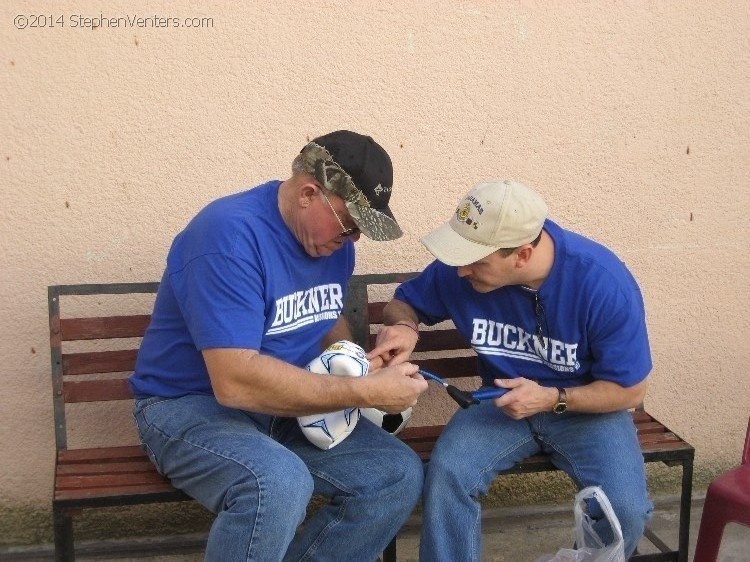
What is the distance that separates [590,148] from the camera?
151 inches

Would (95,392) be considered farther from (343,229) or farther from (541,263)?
(541,263)

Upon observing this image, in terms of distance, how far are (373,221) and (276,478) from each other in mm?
757

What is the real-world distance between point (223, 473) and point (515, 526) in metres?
1.65

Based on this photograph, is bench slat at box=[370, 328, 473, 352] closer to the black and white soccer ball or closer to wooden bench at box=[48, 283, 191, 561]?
the black and white soccer ball

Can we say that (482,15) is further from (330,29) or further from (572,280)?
(572,280)

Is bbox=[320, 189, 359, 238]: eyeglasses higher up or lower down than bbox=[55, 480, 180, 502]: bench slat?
higher up

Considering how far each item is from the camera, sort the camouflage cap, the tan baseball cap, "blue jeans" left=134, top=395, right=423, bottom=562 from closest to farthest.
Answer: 1. "blue jeans" left=134, top=395, right=423, bottom=562
2. the camouflage cap
3. the tan baseball cap

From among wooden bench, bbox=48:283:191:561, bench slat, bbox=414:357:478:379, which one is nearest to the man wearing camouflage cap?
wooden bench, bbox=48:283:191:561

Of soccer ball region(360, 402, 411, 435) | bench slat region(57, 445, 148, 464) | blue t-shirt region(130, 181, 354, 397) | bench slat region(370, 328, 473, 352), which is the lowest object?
bench slat region(57, 445, 148, 464)

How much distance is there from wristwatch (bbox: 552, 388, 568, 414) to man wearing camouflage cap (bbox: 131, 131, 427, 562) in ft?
1.39

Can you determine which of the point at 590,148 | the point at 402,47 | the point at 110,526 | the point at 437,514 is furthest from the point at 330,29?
the point at 110,526

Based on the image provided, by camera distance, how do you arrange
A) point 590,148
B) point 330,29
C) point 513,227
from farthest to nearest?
point 590,148 → point 330,29 → point 513,227

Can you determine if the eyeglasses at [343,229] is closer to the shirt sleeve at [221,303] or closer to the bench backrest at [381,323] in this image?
the shirt sleeve at [221,303]

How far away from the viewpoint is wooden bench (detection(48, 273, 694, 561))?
114 inches
